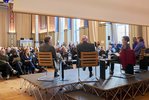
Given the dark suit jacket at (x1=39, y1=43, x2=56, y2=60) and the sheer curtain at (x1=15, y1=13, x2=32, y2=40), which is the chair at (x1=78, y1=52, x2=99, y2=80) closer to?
the dark suit jacket at (x1=39, y1=43, x2=56, y2=60)

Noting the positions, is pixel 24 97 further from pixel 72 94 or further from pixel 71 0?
→ pixel 71 0

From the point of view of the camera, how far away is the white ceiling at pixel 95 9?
11.3 ft

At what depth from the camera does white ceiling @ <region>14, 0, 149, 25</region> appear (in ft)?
11.3

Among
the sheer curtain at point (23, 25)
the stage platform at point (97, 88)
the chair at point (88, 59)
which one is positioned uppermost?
the sheer curtain at point (23, 25)

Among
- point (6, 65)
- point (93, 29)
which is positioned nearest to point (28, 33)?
point (93, 29)

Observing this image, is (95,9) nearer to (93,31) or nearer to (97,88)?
(97,88)

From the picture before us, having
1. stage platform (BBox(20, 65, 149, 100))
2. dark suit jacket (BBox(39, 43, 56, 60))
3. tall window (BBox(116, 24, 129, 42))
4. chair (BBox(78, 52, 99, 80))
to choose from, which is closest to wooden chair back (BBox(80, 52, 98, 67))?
chair (BBox(78, 52, 99, 80))

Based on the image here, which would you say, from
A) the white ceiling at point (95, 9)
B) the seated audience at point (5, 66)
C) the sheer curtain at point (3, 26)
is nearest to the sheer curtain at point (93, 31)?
the white ceiling at point (95, 9)

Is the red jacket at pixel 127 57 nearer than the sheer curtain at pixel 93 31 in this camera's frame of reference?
Yes

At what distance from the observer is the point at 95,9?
4336mm

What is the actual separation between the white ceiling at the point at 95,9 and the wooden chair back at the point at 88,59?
2.78 ft

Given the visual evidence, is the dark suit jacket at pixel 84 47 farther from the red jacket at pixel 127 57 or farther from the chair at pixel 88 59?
the red jacket at pixel 127 57

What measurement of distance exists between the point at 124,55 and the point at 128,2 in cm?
151

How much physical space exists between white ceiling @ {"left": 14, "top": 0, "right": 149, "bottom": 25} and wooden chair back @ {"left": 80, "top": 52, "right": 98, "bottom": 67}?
0.85 metres
